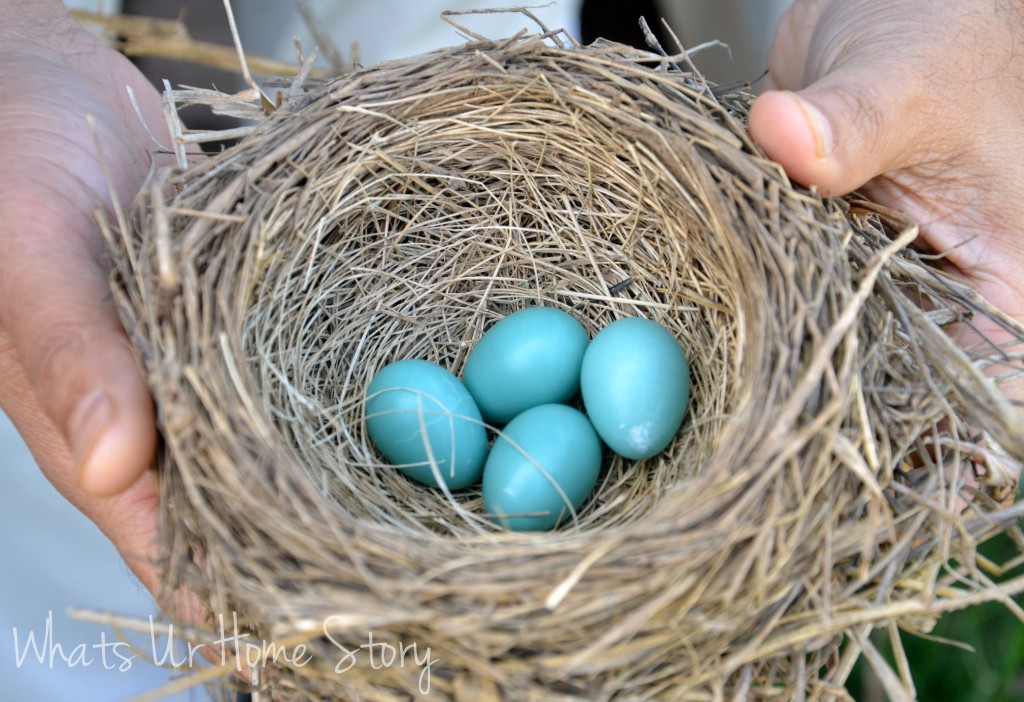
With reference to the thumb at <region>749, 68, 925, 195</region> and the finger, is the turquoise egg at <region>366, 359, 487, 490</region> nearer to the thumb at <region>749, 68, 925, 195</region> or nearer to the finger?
the finger

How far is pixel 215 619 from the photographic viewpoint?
0.94 metres

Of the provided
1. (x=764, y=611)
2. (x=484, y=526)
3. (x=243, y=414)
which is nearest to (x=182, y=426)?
(x=243, y=414)

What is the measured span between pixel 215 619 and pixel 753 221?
0.86m

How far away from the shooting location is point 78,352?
3.23 feet

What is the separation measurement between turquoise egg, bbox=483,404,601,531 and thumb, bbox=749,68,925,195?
519 mm

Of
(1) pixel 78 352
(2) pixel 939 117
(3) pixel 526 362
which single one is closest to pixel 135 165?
(1) pixel 78 352

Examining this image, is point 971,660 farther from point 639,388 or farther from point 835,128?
point 835,128

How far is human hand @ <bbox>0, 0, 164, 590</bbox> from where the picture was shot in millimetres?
955

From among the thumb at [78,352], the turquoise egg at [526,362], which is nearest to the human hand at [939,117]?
the turquoise egg at [526,362]

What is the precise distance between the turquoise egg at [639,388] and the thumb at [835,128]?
327mm

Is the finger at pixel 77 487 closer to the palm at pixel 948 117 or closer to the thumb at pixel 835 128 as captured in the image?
the thumb at pixel 835 128

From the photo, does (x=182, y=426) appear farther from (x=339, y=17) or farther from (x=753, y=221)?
(x=339, y=17)

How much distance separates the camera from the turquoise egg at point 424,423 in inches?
50.5

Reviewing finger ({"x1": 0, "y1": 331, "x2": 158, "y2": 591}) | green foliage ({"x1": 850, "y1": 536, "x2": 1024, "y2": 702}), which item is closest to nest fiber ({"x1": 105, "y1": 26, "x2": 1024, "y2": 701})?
finger ({"x1": 0, "y1": 331, "x2": 158, "y2": 591})
